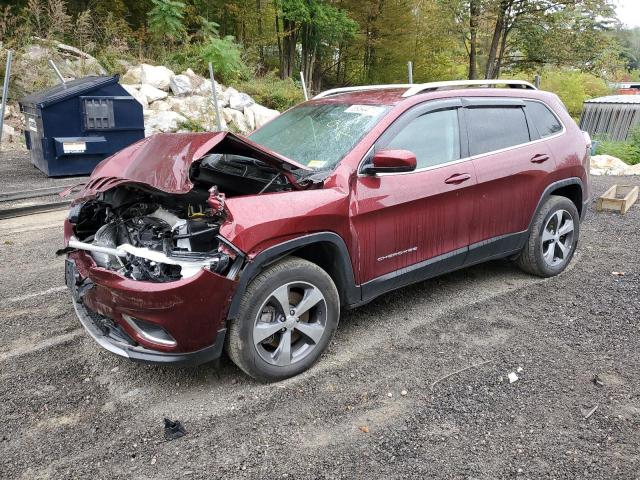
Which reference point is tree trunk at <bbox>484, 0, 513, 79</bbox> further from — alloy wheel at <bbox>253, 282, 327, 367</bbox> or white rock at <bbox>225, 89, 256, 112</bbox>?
alloy wheel at <bbox>253, 282, 327, 367</bbox>

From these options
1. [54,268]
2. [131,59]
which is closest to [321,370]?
[54,268]

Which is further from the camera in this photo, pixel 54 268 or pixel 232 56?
pixel 232 56

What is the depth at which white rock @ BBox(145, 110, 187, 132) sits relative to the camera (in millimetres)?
12125

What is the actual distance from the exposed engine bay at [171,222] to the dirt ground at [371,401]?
79 centimetres

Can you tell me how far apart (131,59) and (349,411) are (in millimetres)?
14749

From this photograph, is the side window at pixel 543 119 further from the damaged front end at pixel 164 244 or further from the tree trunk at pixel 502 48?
the tree trunk at pixel 502 48

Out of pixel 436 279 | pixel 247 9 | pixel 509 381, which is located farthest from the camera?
pixel 247 9

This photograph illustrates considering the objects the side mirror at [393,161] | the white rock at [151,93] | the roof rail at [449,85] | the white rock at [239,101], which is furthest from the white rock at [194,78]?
the side mirror at [393,161]

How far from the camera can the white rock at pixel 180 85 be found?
13.9 metres

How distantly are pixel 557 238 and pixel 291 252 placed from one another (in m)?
2.90

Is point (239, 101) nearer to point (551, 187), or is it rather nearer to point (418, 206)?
point (551, 187)

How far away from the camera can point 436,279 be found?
4930 mm

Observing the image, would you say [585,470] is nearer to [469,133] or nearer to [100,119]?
[469,133]

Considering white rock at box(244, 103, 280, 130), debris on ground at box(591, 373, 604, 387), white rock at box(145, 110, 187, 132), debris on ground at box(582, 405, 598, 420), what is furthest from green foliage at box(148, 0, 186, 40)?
debris on ground at box(582, 405, 598, 420)
